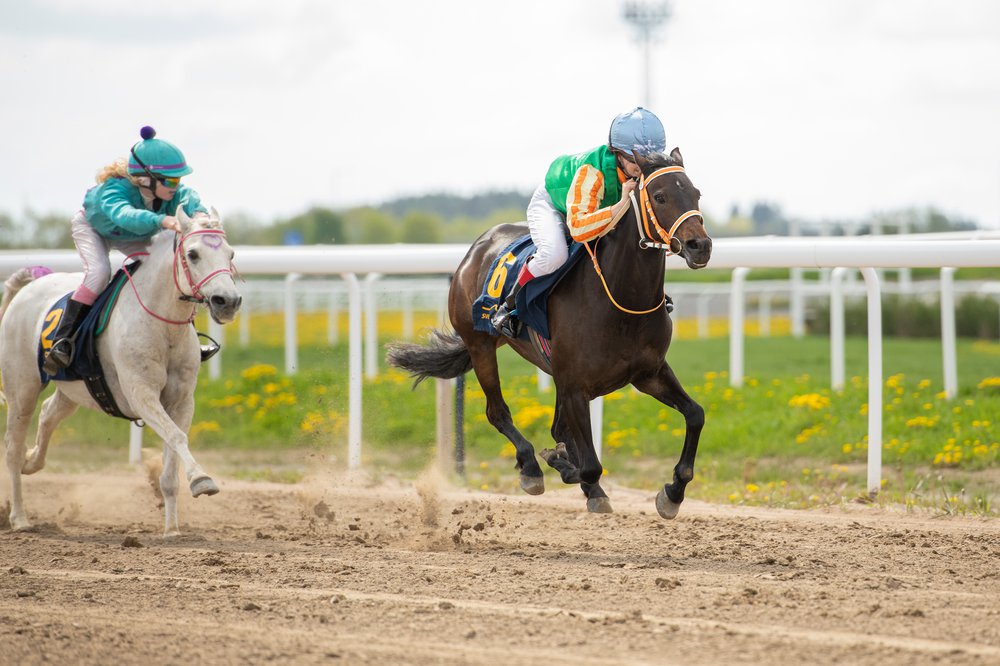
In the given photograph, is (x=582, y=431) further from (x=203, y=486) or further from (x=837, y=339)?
(x=837, y=339)

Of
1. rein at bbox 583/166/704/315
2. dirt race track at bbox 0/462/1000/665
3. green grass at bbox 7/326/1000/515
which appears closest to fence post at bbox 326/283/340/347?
green grass at bbox 7/326/1000/515

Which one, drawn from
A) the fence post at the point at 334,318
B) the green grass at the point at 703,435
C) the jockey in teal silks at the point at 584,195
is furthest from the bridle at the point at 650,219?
the fence post at the point at 334,318

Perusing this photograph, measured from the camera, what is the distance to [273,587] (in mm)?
4980

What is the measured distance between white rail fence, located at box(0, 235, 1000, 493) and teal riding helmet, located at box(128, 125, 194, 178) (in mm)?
1568

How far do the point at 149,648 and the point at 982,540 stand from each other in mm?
3816

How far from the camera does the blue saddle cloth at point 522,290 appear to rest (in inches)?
238

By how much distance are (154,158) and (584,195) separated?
240 centimetres

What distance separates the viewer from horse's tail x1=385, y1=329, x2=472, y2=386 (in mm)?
7098

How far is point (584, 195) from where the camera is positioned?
5.86 m

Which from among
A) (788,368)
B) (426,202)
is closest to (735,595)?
(788,368)

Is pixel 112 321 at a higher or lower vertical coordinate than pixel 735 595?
higher

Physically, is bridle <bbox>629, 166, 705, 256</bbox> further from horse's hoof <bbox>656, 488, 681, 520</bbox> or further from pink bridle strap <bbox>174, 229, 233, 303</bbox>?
pink bridle strap <bbox>174, 229, 233, 303</bbox>

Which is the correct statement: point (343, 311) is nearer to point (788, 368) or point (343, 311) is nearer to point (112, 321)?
point (788, 368)

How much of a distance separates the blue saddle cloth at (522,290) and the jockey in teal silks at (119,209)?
160cm
